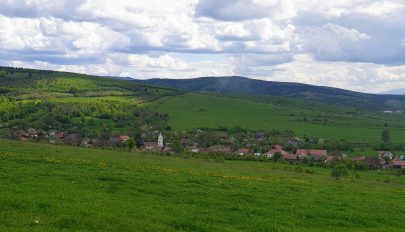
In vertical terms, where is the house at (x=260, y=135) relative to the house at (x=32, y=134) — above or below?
below

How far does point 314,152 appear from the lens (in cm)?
13400

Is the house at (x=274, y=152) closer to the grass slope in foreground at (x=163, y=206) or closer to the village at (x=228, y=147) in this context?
the village at (x=228, y=147)

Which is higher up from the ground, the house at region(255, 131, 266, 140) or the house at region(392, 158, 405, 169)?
the house at region(392, 158, 405, 169)

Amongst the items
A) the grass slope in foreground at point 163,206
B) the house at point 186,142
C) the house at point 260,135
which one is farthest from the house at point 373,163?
the grass slope in foreground at point 163,206

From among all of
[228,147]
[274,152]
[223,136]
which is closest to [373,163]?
[274,152]

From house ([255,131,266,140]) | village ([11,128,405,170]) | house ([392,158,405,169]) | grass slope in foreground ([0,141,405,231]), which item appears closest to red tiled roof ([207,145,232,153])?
village ([11,128,405,170])

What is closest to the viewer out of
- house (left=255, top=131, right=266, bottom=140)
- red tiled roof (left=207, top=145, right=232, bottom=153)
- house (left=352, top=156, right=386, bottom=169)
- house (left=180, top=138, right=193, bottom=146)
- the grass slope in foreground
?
the grass slope in foreground

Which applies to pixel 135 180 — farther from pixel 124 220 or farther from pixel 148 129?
pixel 148 129

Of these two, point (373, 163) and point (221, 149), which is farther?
point (221, 149)

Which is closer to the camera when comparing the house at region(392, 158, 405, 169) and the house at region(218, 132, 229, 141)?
the house at region(392, 158, 405, 169)

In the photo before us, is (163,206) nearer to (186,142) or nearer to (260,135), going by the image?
(186,142)

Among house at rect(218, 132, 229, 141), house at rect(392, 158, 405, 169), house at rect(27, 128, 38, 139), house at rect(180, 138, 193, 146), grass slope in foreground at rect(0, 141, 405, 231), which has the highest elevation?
grass slope in foreground at rect(0, 141, 405, 231)

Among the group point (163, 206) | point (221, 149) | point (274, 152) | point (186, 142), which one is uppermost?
point (163, 206)

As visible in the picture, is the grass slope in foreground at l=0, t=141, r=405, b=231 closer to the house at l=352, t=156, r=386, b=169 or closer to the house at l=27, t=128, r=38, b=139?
the house at l=352, t=156, r=386, b=169
